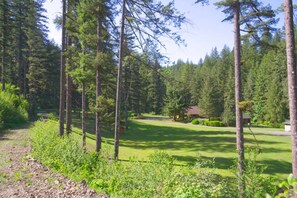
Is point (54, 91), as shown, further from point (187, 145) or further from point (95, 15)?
point (95, 15)

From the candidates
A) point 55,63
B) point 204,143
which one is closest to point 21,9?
point 55,63

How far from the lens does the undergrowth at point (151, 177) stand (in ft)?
17.4

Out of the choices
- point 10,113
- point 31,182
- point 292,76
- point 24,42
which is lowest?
point 31,182

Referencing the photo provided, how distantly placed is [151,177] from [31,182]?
331 cm

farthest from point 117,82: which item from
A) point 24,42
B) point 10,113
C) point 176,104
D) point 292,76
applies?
point 176,104

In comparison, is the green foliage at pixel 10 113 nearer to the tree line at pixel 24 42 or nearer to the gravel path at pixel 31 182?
the tree line at pixel 24 42

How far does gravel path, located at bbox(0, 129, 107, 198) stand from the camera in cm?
599

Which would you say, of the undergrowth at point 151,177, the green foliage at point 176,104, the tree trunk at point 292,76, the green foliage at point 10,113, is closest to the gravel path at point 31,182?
the undergrowth at point 151,177

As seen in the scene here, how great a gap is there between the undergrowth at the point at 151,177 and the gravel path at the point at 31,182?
0.37m

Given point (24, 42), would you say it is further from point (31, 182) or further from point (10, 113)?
point (31, 182)

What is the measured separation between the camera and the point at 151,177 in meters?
6.11

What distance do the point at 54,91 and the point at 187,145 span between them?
95.0ft

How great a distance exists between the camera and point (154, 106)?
64312mm

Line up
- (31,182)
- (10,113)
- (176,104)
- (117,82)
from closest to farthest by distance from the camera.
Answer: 1. (31,182)
2. (117,82)
3. (10,113)
4. (176,104)
